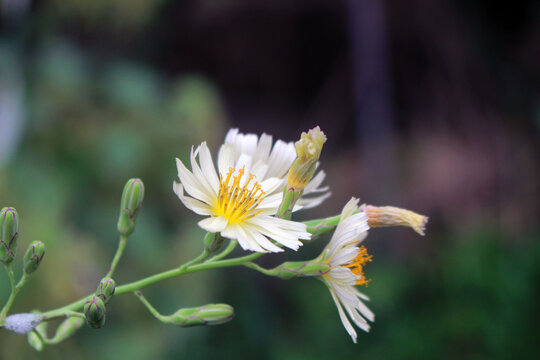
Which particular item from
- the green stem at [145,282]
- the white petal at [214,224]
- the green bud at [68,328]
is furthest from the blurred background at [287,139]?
the white petal at [214,224]

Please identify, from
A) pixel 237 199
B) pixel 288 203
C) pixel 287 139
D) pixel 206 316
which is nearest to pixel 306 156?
pixel 288 203

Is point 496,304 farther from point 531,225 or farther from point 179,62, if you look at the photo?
point 179,62

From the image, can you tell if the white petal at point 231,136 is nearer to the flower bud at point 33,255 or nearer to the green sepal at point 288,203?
the green sepal at point 288,203

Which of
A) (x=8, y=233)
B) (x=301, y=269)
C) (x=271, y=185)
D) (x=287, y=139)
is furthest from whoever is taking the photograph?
(x=287, y=139)

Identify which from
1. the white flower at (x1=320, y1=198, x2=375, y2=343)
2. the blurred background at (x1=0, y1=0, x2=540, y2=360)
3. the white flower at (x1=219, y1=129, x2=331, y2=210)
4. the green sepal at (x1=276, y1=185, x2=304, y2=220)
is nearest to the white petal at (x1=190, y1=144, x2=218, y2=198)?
the white flower at (x1=219, y1=129, x2=331, y2=210)

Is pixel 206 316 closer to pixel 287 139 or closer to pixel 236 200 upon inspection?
pixel 236 200

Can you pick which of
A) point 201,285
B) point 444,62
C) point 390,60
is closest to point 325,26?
point 390,60
